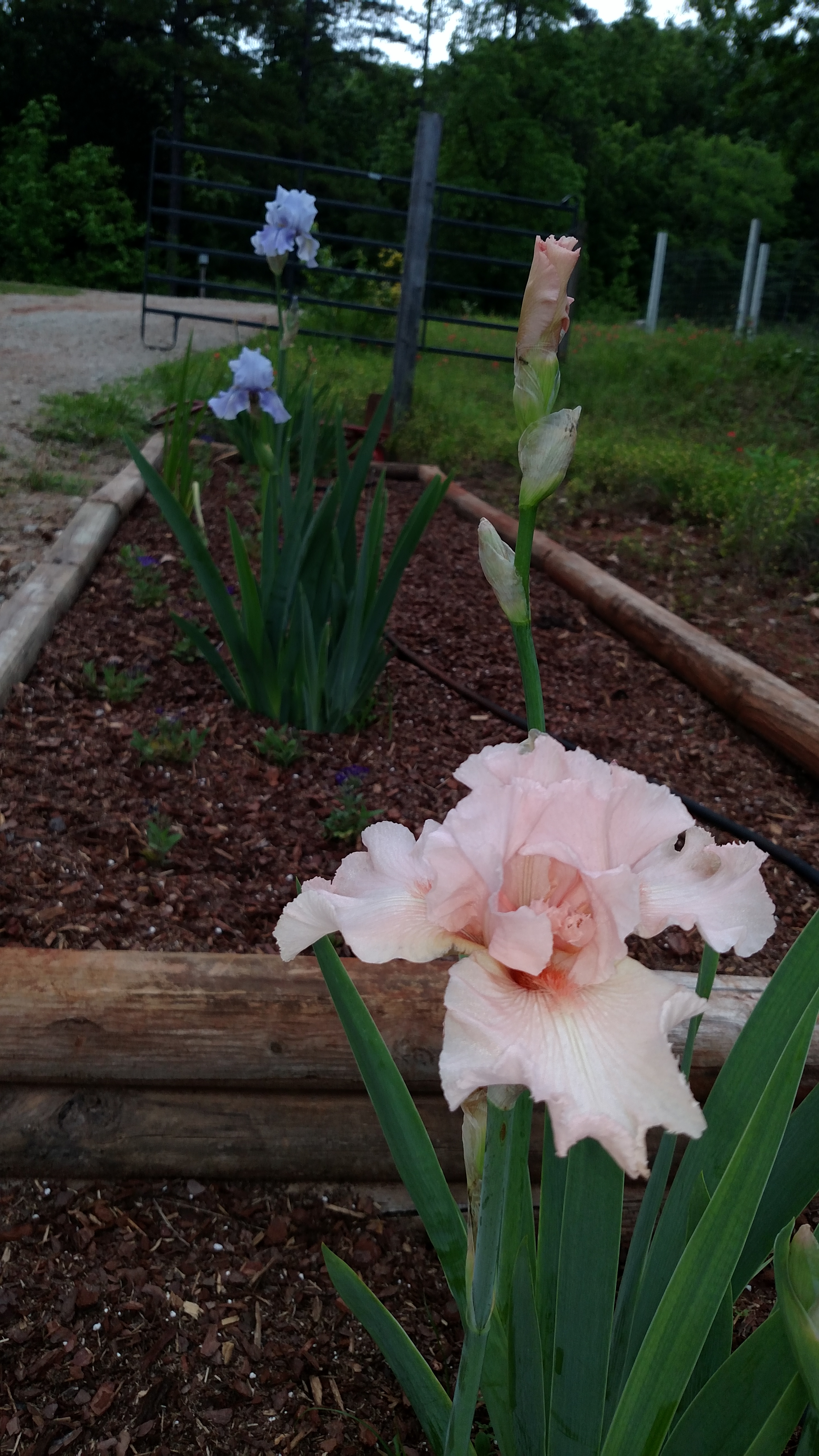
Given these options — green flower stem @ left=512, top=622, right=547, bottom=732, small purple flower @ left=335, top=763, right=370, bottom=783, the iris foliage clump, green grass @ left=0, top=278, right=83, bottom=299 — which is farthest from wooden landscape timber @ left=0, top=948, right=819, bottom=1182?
green grass @ left=0, top=278, right=83, bottom=299

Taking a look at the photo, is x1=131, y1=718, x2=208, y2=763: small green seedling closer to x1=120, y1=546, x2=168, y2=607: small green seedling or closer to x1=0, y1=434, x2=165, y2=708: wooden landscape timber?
x1=0, y1=434, x2=165, y2=708: wooden landscape timber

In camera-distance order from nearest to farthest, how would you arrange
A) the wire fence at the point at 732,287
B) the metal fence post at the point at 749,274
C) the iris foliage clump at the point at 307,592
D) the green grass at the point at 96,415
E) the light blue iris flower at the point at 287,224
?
the iris foliage clump at the point at 307,592
the light blue iris flower at the point at 287,224
the green grass at the point at 96,415
the wire fence at the point at 732,287
the metal fence post at the point at 749,274

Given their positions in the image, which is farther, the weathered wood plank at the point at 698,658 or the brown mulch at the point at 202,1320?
the weathered wood plank at the point at 698,658

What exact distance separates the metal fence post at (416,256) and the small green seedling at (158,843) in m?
4.32

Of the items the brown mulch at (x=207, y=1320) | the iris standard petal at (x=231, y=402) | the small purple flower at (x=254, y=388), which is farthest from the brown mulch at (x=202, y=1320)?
the iris standard petal at (x=231, y=402)

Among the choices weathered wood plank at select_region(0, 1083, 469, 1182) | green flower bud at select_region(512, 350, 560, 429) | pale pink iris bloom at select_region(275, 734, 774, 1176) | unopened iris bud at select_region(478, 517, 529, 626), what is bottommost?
weathered wood plank at select_region(0, 1083, 469, 1182)

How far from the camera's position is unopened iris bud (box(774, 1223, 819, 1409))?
0.55 m

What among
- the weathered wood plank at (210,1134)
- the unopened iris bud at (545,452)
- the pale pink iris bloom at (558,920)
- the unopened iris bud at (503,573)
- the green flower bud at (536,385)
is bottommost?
the weathered wood plank at (210,1134)

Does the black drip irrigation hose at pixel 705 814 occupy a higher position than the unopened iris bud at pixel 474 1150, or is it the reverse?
the unopened iris bud at pixel 474 1150

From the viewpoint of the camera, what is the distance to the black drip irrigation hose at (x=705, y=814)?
2.08 metres

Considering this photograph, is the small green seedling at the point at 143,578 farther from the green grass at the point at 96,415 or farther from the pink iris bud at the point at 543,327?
the pink iris bud at the point at 543,327

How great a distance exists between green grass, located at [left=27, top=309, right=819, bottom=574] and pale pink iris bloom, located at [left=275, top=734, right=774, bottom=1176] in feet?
5.98

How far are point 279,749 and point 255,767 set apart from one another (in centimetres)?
7

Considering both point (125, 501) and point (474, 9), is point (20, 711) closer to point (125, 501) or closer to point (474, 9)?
point (125, 501)
